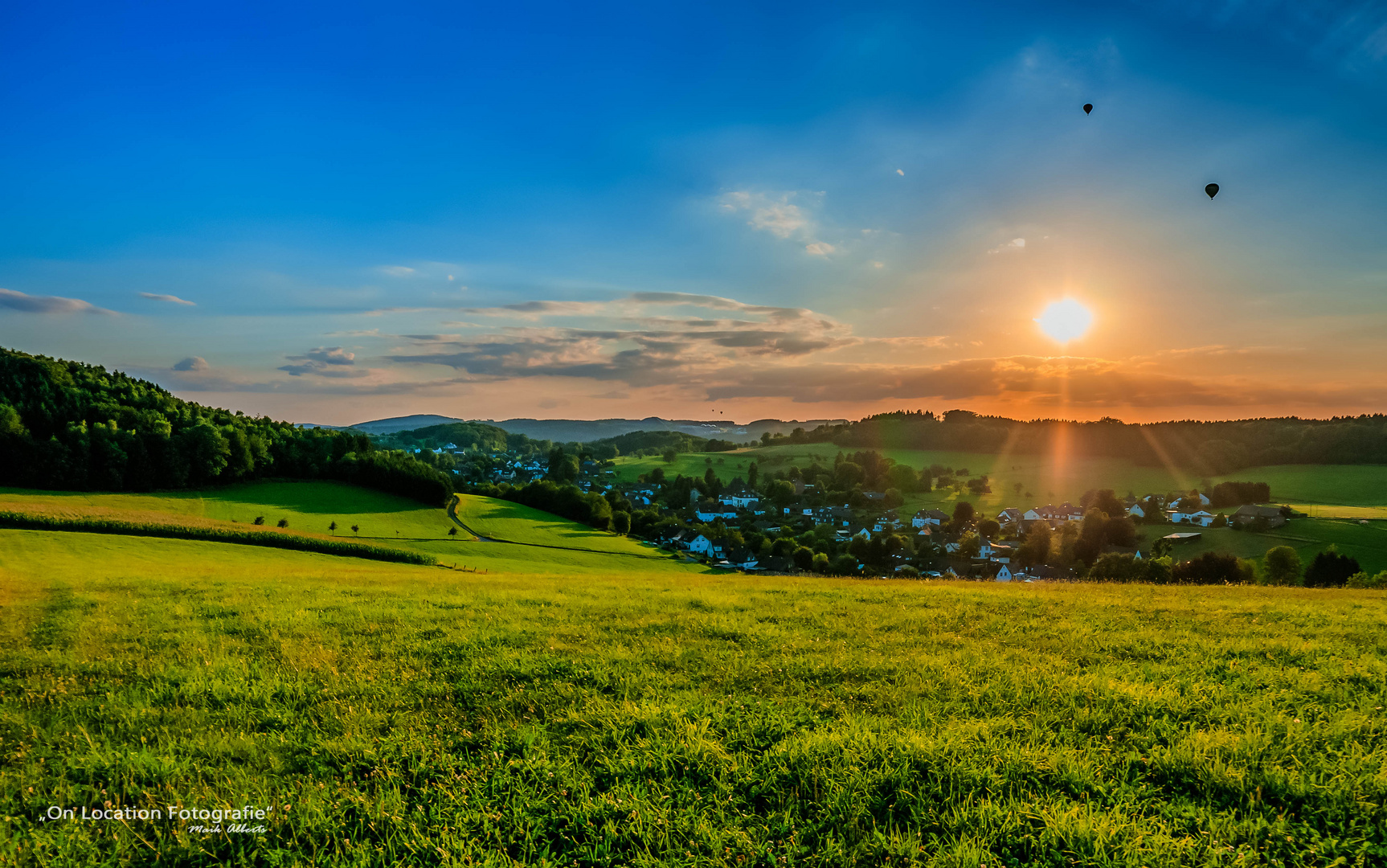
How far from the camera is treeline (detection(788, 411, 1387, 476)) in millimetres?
106812

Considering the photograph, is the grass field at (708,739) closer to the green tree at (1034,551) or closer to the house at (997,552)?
the green tree at (1034,551)

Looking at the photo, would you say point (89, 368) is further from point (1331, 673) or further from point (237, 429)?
point (1331, 673)

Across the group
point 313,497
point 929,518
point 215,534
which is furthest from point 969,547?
point 313,497

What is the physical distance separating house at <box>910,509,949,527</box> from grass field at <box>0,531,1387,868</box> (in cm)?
9527

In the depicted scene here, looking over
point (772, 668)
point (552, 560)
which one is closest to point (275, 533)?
point (552, 560)

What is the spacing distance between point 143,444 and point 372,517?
88.1ft

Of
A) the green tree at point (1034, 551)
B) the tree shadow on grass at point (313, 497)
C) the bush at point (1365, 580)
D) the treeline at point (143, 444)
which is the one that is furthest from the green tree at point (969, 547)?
the tree shadow on grass at point (313, 497)

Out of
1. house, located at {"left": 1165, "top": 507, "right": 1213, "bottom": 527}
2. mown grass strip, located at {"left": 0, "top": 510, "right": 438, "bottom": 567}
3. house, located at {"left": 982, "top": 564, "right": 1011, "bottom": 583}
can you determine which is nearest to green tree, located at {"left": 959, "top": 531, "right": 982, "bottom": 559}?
house, located at {"left": 982, "top": 564, "right": 1011, "bottom": 583}

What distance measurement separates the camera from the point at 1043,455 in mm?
144000

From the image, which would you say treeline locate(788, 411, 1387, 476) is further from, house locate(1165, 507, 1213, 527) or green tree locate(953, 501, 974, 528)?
green tree locate(953, 501, 974, 528)

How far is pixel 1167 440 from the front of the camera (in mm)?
129500

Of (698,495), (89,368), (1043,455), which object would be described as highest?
(89,368)

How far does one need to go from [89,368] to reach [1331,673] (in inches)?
4856

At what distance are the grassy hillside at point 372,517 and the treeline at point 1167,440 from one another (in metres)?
117
